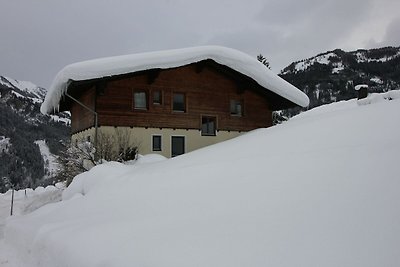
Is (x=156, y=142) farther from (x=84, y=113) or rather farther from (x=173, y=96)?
(x=84, y=113)

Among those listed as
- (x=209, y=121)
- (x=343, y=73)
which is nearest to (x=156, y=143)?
(x=209, y=121)

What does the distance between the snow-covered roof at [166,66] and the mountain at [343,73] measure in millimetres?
60300

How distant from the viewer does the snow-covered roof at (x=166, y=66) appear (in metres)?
16.7

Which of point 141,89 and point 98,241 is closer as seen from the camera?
point 98,241

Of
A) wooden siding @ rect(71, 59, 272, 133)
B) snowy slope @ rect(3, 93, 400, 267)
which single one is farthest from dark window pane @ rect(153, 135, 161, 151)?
snowy slope @ rect(3, 93, 400, 267)

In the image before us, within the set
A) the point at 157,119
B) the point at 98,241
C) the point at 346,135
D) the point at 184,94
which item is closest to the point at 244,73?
the point at 184,94

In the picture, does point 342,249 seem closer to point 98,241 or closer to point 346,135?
point 98,241

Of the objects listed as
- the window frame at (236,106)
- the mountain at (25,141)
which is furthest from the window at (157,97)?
the mountain at (25,141)

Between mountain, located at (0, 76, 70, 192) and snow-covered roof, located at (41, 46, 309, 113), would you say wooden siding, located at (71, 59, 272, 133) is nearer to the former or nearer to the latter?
snow-covered roof, located at (41, 46, 309, 113)

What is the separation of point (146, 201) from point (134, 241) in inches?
83.9

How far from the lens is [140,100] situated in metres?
19.1

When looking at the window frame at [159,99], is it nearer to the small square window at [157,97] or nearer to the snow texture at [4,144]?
the small square window at [157,97]

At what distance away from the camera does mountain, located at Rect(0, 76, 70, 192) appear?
262 feet

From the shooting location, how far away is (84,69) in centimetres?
1652
